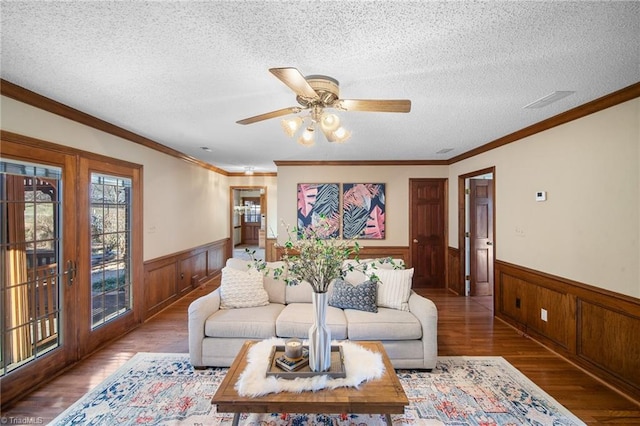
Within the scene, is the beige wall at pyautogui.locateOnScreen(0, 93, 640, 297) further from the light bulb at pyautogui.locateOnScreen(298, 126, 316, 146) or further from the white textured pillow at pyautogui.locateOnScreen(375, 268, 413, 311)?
the light bulb at pyautogui.locateOnScreen(298, 126, 316, 146)

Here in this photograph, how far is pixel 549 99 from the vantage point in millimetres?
2463

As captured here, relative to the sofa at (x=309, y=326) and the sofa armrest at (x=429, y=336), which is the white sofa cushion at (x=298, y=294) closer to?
the sofa at (x=309, y=326)

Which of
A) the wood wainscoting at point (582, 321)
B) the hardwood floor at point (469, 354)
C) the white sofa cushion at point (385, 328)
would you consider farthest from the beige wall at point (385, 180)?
the white sofa cushion at point (385, 328)

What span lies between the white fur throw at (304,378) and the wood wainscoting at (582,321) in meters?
2.13

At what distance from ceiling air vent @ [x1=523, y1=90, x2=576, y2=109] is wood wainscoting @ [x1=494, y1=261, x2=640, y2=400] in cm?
176

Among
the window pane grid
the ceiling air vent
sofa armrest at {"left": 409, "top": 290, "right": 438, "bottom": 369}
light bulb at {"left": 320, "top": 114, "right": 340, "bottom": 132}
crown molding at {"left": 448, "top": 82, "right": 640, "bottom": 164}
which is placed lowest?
sofa armrest at {"left": 409, "top": 290, "right": 438, "bottom": 369}

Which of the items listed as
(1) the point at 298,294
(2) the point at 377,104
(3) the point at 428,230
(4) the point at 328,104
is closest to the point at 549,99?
(2) the point at 377,104

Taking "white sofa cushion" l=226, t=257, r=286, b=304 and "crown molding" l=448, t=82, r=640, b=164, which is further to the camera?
"white sofa cushion" l=226, t=257, r=286, b=304

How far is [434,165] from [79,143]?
5477 millimetres

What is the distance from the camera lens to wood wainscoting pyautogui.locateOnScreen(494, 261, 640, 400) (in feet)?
7.57

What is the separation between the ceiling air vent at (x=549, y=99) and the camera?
232 cm

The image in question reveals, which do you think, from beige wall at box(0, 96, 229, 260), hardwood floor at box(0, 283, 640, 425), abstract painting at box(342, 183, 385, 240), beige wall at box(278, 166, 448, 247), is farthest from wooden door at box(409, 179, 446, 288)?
beige wall at box(0, 96, 229, 260)

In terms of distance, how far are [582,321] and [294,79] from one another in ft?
11.3

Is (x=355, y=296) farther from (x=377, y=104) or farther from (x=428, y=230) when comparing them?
(x=428, y=230)
